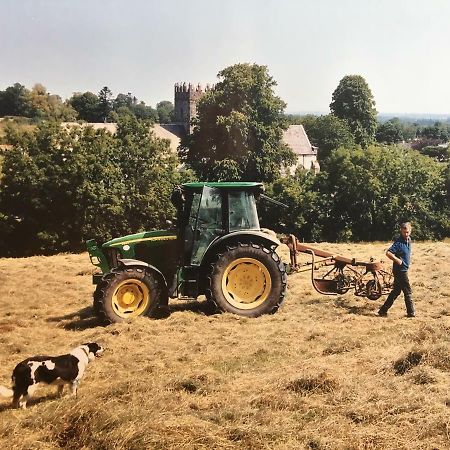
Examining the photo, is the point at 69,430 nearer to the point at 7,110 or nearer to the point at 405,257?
the point at 405,257

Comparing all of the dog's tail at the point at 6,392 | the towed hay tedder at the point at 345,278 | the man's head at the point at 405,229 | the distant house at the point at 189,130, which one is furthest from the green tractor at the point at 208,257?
the distant house at the point at 189,130

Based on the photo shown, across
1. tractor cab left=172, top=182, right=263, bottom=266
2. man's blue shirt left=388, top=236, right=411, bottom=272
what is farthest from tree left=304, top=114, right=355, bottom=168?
tractor cab left=172, top=182, right=263, bottom=266

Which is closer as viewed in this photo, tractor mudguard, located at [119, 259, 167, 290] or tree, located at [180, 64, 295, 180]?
tractor mudguard, located at [119, 259, 167, 290]

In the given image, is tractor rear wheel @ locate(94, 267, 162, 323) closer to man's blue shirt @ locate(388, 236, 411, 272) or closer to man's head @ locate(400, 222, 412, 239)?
man's blue shirt @ locate(388, 236, 411, 272)

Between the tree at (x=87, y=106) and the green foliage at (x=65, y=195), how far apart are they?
57.5m

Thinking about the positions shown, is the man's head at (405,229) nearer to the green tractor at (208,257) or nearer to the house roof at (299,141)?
the green tractor at (208,257)

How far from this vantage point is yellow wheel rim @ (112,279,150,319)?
27.1ft

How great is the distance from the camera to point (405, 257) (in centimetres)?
853

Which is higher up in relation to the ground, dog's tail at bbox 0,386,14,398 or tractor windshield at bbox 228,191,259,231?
tractor windshield at bbox 228,191,259,231

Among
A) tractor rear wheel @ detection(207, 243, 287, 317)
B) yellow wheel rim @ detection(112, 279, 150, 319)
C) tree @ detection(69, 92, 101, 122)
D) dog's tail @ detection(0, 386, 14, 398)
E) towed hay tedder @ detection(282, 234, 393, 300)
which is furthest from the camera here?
tree @ detection(69, 92, 101, 122)

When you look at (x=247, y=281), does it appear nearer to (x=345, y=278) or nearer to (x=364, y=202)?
(x=345, y=278)

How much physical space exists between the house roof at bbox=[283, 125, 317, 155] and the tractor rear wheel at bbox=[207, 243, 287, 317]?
150 feet

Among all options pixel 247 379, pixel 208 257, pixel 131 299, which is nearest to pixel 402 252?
pixel 208 257

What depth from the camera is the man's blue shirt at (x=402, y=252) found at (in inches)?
334
